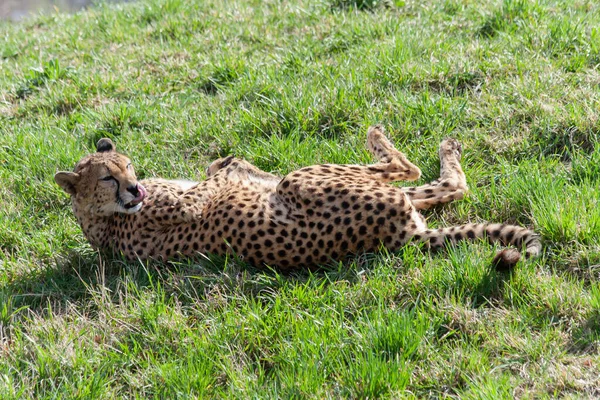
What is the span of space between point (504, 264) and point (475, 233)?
0.37 m

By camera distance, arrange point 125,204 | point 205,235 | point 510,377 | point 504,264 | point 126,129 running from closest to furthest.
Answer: point 510,377, point 504,264, point 205,235, point 125,204, point 126,129

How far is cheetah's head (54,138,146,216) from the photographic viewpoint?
4.25 m

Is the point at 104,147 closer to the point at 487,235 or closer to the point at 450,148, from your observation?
the point at 450,148

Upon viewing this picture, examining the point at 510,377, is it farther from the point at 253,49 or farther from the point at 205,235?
the point at 253,49

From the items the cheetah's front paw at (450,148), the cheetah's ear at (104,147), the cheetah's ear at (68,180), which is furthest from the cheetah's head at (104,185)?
the cheetah's front paw at (450,148)

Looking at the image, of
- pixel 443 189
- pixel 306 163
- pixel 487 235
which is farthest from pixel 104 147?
pixel 487 235

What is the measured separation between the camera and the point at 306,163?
467cm

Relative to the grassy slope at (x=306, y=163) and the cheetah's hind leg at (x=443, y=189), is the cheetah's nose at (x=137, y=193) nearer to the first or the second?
the grassy slope at (x=306, y=163)

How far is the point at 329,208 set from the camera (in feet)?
12.6

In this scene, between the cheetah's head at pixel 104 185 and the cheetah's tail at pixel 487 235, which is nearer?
the cheetah's tail at pixel 487 235

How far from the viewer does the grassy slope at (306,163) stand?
321cm

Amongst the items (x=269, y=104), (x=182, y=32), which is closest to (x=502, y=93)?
(x=269, y=104)

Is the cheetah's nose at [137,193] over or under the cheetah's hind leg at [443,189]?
over

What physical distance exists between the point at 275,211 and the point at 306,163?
31.0 inches
